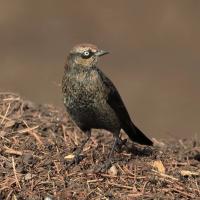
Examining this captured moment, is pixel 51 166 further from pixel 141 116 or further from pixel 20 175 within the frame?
pixel 141 116

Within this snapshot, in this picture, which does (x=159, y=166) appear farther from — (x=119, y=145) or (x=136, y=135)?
(x=136, y=135)

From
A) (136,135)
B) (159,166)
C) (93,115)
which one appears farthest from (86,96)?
(136,135)

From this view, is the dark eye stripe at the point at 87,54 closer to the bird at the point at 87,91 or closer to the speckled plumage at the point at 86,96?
the bird at the point at 87,91

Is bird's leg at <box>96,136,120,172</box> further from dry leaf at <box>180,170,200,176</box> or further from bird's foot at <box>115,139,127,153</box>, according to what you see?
dry leaf at <box>180,170,200,176</box>

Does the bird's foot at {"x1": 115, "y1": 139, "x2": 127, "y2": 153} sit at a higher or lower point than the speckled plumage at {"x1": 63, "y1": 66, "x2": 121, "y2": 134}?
lower

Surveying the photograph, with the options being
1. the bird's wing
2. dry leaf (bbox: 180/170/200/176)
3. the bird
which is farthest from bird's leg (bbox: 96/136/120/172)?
dry leaf (bbox: 180/170/200/176)

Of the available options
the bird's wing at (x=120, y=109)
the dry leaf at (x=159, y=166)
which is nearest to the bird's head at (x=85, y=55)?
the bird's wing at (x=120, y=109)
